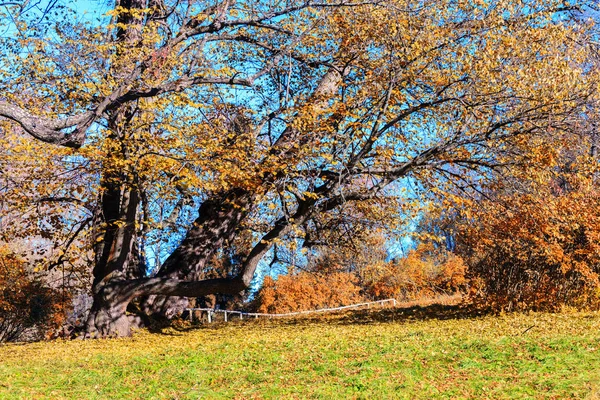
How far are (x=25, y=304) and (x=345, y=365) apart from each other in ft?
44.2

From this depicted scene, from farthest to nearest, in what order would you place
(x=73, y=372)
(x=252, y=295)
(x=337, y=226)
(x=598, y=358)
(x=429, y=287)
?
(x=252, y=295), (x=429, y=287), (x=337, y=226), (x=73, y=372), (x=598, y=358)

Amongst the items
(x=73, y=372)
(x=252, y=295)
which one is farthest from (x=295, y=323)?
(x=252, y=295)

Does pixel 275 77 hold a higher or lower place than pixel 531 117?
higher

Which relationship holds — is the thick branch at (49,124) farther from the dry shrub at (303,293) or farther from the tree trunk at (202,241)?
the dry shrub at (303,293)

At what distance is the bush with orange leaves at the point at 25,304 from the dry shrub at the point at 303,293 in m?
8.95

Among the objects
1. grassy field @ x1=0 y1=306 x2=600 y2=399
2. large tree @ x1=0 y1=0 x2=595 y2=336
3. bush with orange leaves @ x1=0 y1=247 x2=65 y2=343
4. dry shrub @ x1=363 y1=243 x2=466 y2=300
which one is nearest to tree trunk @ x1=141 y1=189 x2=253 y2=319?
large tree @ x1=0 y1=0 x2=595 y2=336

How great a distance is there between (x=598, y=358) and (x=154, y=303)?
10.5 m

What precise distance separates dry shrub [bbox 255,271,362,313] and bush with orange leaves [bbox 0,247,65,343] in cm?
895

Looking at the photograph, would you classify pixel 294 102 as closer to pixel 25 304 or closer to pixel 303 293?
pixel 25 304

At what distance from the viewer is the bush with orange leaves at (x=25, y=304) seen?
17.1m

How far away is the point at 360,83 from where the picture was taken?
37.7 feet

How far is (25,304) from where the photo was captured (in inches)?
692

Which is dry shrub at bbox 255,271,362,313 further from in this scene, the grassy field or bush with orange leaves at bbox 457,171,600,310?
the grassy field

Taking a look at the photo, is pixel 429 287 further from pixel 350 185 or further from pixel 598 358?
pixel 598 358
